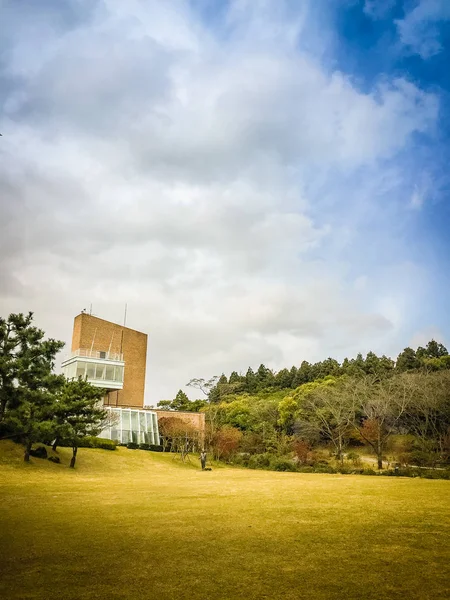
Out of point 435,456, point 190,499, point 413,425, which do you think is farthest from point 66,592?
point 413,425

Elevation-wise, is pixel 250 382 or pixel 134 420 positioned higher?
pixel 250 382

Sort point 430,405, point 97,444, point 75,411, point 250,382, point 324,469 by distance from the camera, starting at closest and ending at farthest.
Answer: point 75,411 → point 324,469 → point 97,444 → point 430,405 → point 250,382

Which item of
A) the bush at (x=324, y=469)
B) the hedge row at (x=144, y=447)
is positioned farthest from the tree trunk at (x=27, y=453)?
the bush at (x=324, y=469)

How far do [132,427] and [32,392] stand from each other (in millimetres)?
20624

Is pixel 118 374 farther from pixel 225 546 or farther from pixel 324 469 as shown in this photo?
pixel 225 546

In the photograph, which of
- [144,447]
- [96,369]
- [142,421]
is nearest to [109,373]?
[96,369]

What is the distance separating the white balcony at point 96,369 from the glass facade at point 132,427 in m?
2.60

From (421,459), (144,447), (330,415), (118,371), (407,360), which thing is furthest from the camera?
(407,360)

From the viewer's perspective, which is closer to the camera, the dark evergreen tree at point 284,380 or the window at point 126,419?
the window at point 126,419

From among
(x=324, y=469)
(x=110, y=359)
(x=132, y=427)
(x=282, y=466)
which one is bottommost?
(x=282, y=466)

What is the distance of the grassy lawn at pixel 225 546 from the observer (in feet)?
18.9

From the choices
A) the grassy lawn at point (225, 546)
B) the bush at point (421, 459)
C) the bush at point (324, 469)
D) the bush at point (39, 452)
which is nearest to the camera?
the grassy lawn at point (225, 546)

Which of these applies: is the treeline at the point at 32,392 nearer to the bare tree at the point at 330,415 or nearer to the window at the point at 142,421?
the window at the point at 142,421

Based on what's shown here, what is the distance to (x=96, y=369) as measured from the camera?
44.1m
